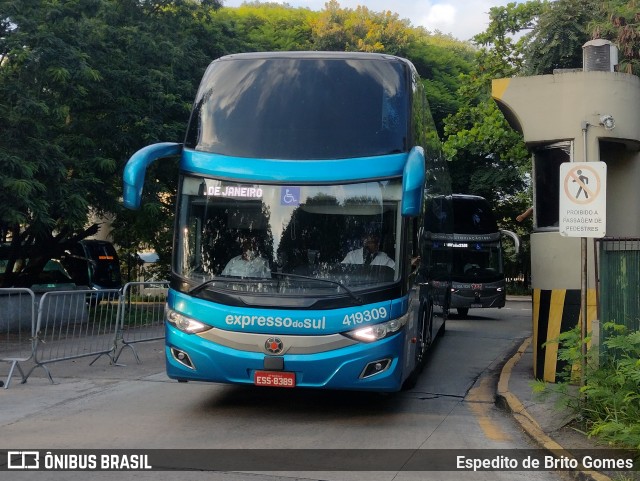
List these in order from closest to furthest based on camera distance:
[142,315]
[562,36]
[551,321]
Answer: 1. [551,321]
2. [142,315]
3. [562,36]

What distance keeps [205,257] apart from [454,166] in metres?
27.9

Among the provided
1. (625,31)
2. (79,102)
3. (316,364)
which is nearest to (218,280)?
(316,364)

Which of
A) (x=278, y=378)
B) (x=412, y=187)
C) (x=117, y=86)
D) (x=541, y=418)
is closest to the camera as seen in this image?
(x=412, y=187)

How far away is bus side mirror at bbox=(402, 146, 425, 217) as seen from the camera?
342 inches

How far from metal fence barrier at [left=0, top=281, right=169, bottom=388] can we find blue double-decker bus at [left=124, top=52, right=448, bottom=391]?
11.9ft

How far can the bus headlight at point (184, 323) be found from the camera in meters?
8.98

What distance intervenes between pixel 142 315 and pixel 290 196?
6614 mm

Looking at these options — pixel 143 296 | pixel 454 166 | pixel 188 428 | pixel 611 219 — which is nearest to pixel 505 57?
pixel 454 166

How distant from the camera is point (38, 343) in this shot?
12.0m

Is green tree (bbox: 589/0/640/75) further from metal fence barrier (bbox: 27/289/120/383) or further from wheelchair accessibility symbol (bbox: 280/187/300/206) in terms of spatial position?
metal fence barrier (bbox: 27/289/120/383)

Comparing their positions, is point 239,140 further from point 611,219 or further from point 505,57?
point 505,57

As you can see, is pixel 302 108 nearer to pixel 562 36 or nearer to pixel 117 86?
pixel 117 86

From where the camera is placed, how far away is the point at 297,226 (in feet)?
29.8

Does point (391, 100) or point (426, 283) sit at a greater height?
point (391, 100)
